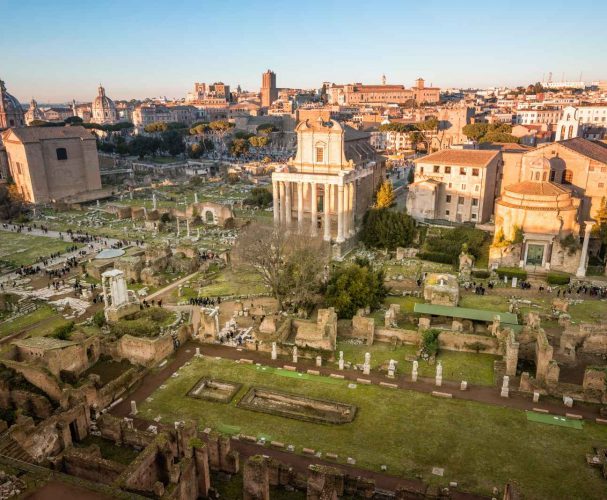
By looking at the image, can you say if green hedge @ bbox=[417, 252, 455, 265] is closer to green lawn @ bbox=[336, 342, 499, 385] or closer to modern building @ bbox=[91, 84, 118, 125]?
green lawn @ bbox=[336, 342, 499, 385]

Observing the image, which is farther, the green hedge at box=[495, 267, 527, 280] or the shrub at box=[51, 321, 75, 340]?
the green hedge at box=[495, 267, 527, 280]

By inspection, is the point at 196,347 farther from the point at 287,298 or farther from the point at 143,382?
the point at 287,298

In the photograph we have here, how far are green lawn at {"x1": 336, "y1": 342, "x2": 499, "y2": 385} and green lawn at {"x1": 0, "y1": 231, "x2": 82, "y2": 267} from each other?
112 feet

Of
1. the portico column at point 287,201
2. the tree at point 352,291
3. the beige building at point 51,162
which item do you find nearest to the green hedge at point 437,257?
the tree at point 352,291

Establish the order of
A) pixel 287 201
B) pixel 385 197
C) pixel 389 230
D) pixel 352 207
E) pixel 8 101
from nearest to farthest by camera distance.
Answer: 1. pixel 389 230
2. pixel 352 207
3. pixel 287 201
4. pixel 385 197
5. pixel 8 101

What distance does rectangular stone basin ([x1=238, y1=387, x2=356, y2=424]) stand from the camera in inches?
869

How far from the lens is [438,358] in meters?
27.1

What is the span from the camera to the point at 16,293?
3828 centimetres

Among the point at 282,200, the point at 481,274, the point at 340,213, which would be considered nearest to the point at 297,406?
the point at 481,274

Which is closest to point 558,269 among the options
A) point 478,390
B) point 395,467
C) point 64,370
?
point 478,390

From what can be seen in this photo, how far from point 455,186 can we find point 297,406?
35.2m

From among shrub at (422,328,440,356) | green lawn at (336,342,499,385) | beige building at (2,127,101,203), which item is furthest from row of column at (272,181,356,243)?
beige building at (2,127,101,203)

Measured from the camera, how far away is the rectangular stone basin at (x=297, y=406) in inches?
869

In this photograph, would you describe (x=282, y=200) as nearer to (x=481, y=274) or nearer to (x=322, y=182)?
(x=322, y=182)
